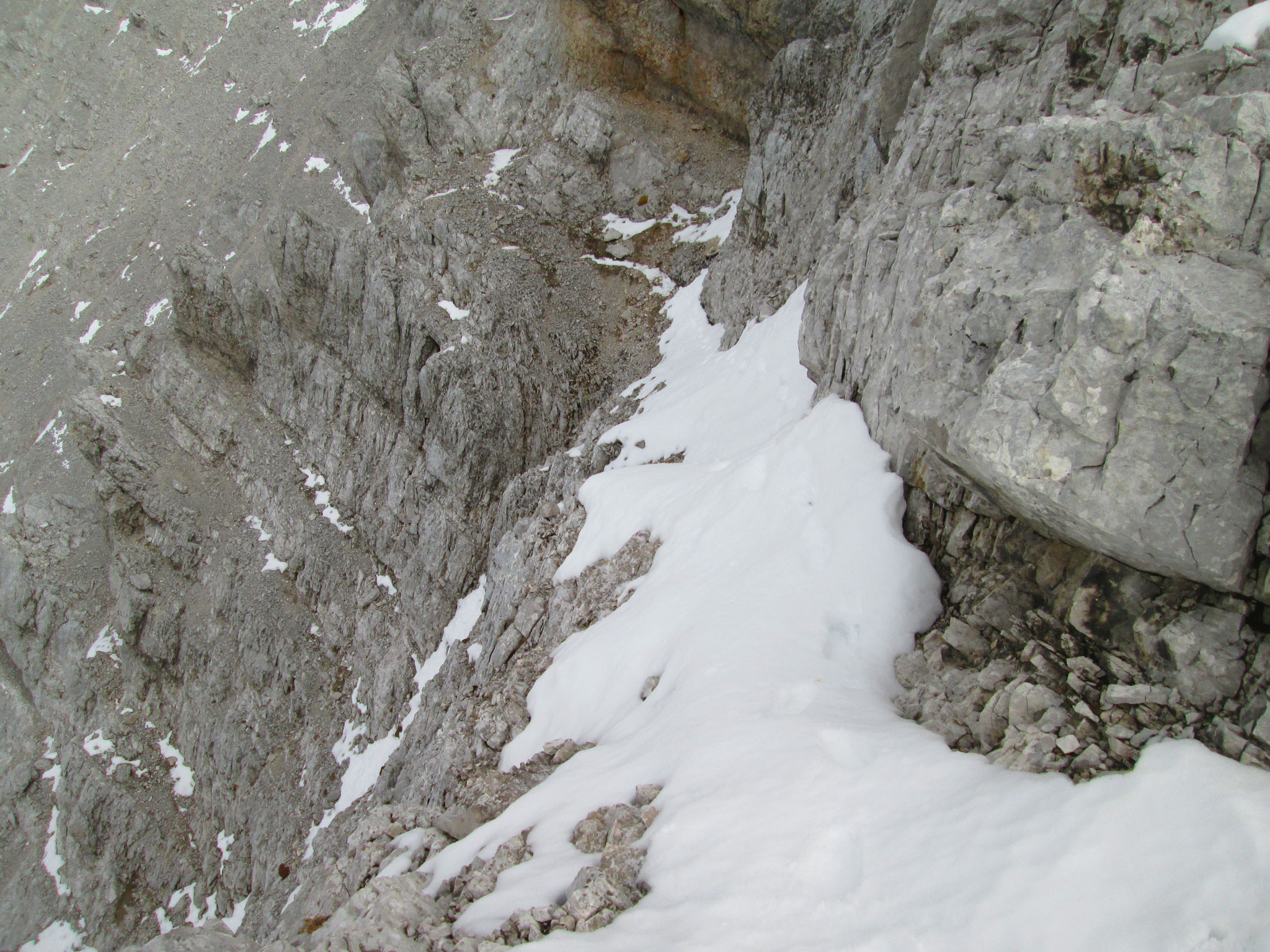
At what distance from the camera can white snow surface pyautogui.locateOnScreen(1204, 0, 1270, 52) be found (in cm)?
628

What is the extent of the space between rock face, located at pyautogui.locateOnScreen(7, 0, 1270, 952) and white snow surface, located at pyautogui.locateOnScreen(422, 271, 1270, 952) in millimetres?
499

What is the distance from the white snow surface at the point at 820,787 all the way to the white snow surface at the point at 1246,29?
5994 millimetres

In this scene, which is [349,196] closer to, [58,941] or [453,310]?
[453,310]

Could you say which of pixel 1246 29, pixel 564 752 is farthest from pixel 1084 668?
pixel 564 752

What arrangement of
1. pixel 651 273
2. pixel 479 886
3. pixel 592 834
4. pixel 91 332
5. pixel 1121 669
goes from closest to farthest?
pixel 1121 669
pixel 592 834
pixel 479 886
pixel 651 273
pixel 91 332

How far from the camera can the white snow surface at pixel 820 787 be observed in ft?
14.6

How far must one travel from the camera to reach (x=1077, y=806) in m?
4.95

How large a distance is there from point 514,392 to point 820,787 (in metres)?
25.7

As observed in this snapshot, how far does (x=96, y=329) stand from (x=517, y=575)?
1541 inches

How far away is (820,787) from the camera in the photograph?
640cm

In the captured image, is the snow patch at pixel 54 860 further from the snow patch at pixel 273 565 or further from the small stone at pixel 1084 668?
the small stone at pixel 1084 668

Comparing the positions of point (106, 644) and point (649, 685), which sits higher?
point (649, 685)

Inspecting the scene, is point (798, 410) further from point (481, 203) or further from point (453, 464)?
point (481, 203)

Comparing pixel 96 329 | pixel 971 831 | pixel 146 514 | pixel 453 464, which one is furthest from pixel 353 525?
pixel 971 831
